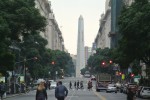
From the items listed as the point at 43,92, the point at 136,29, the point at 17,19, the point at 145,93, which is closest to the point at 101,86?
the point at 145,93

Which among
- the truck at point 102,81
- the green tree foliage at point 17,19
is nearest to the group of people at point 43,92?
the green tree foliage at point 17,19

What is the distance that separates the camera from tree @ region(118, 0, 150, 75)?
5372 centimetres

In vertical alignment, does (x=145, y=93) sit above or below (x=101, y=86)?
below

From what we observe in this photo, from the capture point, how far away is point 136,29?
55125mm

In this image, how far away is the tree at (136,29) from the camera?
2115 inches

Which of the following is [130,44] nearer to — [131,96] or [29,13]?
[29,13]

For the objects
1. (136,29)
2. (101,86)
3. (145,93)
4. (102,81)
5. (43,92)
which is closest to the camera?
(43,92)

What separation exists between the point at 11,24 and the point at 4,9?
5.72 ft

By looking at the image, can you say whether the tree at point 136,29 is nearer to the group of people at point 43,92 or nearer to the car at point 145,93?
the car at point 145,93

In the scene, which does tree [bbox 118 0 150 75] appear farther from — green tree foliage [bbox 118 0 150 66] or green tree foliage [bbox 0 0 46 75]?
green tree foliage [bbox 0 0 46 75]

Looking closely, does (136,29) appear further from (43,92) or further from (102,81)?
(102,81)

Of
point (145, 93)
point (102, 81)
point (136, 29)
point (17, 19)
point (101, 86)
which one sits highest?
point (17, 19)

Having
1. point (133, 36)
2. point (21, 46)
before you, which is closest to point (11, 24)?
point (133, 36)

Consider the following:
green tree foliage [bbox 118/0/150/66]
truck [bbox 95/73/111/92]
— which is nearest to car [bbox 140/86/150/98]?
green tree foliage [bbox 118/0/150/66]
